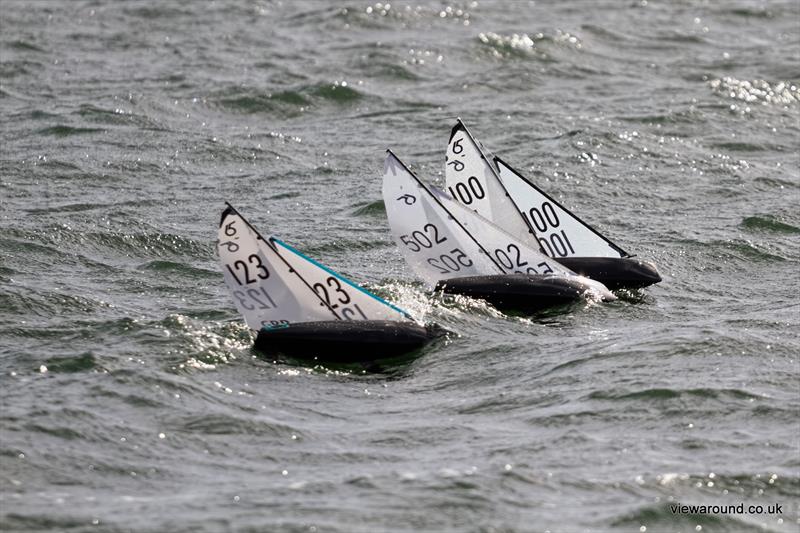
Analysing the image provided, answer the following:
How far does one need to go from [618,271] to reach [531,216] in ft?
4.28

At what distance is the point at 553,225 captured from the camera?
18.7 metres

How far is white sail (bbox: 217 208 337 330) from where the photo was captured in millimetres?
14891

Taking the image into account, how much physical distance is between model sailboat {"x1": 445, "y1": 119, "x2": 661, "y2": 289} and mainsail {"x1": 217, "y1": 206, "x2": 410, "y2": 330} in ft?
11.1

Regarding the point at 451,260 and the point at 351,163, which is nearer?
the point at 451,260

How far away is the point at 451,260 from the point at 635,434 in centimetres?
448

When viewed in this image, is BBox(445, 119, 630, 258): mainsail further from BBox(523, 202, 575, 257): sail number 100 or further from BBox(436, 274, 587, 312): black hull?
BBox(436, 274, 587, 312): black hull

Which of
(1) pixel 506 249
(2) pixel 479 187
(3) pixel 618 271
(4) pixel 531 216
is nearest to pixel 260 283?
(1) pixel 506 249

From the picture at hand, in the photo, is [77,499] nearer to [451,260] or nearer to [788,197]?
[451,260]

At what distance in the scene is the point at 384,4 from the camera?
37312 mm

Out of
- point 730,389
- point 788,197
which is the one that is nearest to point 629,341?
point 730,389

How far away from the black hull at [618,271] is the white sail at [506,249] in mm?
539

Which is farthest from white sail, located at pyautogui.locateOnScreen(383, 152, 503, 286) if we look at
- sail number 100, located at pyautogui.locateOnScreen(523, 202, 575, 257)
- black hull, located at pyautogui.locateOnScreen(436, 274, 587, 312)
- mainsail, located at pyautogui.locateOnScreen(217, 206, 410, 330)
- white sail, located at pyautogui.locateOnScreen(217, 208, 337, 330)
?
white sail, located at pyautogui.locateOnScreen(217, 208, 337, 330)

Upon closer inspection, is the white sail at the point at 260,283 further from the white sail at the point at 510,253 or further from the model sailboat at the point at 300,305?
the white sail at the point at 510,253

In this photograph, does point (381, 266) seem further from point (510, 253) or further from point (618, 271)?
point (618, 271)
